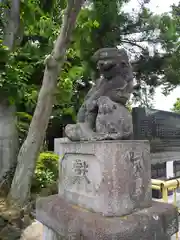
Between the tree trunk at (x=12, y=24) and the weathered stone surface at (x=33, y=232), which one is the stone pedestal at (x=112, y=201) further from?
the tree trunk at (x=12, y=24)

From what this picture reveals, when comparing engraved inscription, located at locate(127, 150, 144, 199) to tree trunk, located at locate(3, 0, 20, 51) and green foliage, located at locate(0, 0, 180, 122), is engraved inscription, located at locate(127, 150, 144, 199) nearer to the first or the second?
green foliage, located at locate(0, 0, 180, 122)

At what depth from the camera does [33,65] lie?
602cm

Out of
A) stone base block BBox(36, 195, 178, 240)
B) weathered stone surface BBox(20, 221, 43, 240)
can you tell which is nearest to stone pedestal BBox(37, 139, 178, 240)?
stone base block BBox(36, 195, 178, 240)

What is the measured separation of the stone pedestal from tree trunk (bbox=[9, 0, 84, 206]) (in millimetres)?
2174

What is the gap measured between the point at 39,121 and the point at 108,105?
244cm

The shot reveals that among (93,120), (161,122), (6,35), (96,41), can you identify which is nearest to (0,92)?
(6,35)

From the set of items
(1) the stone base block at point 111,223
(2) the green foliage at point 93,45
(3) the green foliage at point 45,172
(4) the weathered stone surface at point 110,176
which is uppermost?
(2) the green foliage at point 93,45

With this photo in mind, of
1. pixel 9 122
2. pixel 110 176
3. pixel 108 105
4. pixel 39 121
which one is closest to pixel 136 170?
pixel 110 176

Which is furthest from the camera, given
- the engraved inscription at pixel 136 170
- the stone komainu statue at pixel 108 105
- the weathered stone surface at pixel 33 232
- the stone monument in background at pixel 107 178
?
the weathered stone surface at pixel 33 232

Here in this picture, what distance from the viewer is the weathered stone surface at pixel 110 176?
155cm

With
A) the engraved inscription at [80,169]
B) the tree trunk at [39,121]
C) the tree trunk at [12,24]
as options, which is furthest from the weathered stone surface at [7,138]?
the engraved inscription at [80,169]

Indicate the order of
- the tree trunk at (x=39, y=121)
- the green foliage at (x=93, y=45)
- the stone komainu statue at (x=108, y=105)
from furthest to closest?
1. the green foliage at (x=93, y=45)
2. the tree trunk at (x=39, y=121)
3. the stone komainu statue at (x=108, y=105)

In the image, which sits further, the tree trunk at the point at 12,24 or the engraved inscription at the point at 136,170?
the tree trunk at the point at 12,24

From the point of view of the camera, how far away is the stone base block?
1.40 metres
